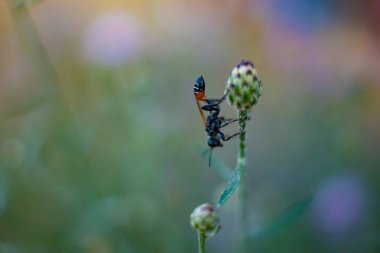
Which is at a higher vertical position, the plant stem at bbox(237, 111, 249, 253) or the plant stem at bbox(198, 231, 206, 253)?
the plant stem at bbox(237, 111, 249, 253)

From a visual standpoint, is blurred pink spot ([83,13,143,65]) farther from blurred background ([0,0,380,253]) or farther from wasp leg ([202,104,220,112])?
wasp leg ([202,104,220,112])

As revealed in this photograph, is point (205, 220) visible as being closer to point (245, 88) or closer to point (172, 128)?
point (245, 88)

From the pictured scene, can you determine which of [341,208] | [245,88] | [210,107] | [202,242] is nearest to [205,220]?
[202,242]

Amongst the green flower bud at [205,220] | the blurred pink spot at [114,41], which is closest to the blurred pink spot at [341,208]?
the blurred pink spot at [114,41]

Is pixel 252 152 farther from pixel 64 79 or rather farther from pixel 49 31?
pixel 49 31

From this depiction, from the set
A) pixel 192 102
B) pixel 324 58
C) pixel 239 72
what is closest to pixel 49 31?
pixel 192 102

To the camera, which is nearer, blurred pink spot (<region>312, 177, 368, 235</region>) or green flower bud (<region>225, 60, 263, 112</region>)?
green flower bud (<region>225, 60, 263, 112</region>)

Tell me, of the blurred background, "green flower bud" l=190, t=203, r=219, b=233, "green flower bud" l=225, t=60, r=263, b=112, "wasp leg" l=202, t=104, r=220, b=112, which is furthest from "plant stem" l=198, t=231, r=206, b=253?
the blurred background
